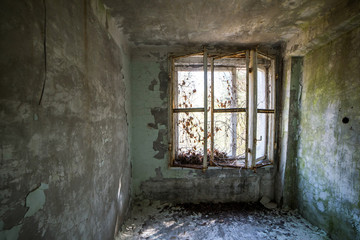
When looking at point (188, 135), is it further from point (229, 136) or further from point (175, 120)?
point (229, 136)

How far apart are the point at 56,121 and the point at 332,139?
9.52 ft

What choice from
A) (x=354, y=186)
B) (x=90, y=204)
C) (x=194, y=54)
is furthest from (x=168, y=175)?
(x=354, y=186)

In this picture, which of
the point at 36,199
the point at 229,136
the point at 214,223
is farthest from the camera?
the point at 229,136

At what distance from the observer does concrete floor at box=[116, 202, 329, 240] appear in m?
2.17

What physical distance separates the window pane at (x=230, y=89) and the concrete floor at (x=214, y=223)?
5.96 ft

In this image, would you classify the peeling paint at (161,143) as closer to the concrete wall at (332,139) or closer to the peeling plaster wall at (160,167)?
the peeling plaster wall at (160,167)

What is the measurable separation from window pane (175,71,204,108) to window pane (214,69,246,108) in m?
0.33

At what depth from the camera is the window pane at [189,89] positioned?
298cm

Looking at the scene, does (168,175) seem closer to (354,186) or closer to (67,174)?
(67,174)

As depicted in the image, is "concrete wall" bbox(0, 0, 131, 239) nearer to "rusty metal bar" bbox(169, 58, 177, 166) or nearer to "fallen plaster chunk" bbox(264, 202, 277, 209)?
"rusty metal bar" bbox(169, 58, 177, 166)

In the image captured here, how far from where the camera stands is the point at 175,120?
9.71 feet

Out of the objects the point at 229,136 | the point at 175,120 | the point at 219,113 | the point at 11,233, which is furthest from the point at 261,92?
the point at 11,233

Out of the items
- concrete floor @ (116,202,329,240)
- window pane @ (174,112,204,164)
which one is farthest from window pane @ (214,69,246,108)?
concrete floor @ (116,202,329,240)

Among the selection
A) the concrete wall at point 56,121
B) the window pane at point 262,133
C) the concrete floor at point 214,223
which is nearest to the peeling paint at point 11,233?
the concrete wall at point 56,121
